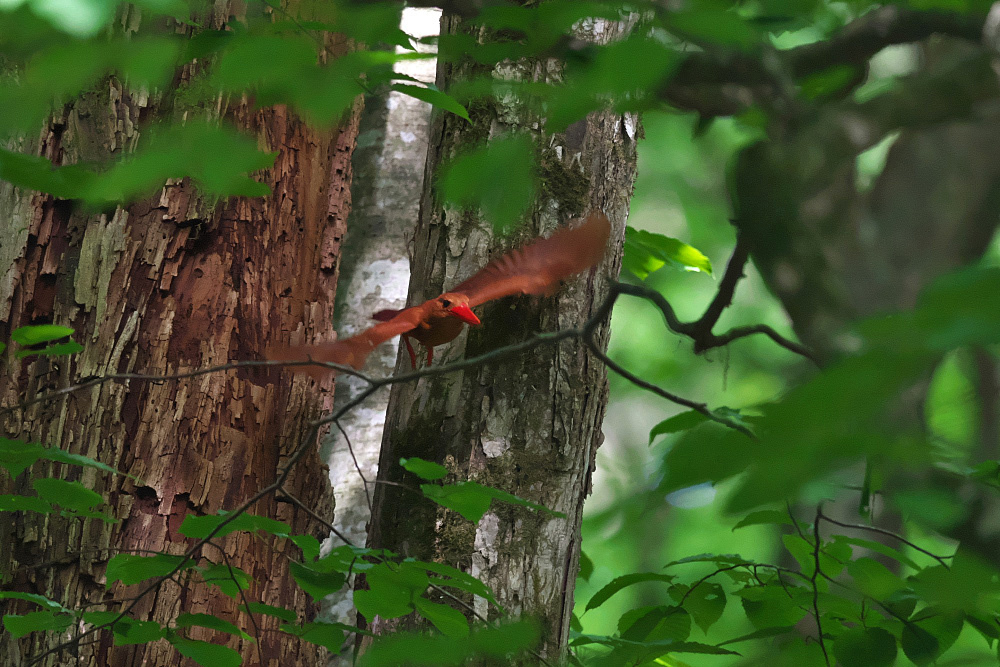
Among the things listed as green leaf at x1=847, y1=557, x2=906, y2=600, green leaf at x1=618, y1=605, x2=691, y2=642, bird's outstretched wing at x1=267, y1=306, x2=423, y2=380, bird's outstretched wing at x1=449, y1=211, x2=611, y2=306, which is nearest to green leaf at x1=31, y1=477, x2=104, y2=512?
bird's outstretched wing at x1=267, y1=306, x2=423, y2=380

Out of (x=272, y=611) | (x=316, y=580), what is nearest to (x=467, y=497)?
(x=316, y=580)

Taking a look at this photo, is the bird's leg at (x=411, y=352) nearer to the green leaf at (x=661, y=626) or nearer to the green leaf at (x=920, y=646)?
the green leaf at (x=661, y=626)

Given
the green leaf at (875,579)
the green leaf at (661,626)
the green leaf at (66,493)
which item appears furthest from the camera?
the green leaf at (661,626)

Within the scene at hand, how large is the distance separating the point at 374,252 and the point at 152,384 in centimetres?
107

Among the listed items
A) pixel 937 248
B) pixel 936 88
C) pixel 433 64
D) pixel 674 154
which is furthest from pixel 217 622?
pixel 674 154

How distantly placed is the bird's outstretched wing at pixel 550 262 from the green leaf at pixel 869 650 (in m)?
0.77

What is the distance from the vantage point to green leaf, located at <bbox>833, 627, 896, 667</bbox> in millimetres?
1104

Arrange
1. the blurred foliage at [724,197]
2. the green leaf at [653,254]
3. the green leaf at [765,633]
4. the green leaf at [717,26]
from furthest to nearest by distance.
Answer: the green leaf at [653,254] < the green leaf at [765,633] < the green leaf at [717,26] < the blurred foliage at [724,197]

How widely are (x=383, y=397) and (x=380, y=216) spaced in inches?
25.1

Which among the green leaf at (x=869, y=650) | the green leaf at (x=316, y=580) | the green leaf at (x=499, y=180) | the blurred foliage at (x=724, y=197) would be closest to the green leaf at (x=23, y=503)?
the blurred foliage at (x=724, y=197)

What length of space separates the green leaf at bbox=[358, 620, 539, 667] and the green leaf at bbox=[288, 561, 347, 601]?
0.52m

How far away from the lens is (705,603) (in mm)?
1387

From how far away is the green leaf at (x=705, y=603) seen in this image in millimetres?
1381

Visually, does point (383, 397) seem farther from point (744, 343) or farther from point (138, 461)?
point (744, 343)
